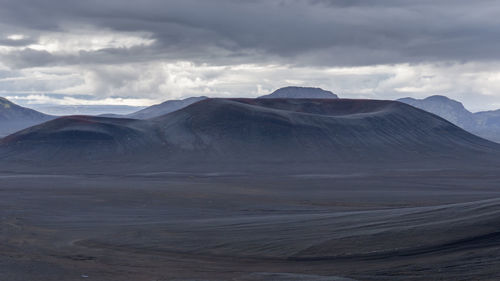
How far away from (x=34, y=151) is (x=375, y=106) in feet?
319

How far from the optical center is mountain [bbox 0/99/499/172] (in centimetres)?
11050

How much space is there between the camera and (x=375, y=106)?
548 feet

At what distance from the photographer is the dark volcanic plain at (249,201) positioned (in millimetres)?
23547

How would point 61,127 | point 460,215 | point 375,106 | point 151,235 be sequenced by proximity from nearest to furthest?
point 460,215 → point 151,235 → point 61,127 → point 375,106

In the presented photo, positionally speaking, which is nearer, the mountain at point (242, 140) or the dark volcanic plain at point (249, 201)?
the dark volcanic plain at point (249, 201)

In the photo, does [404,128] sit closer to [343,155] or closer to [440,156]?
[440,156]

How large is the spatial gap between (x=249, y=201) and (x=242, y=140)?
240 ft

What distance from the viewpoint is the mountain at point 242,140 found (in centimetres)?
11050

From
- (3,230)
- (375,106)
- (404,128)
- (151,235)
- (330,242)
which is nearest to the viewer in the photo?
(330,242)

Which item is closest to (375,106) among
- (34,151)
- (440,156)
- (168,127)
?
(440,156)

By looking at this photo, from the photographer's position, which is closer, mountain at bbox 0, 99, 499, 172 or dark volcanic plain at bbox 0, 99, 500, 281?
dark volcanic plain at bbox 0, 99, 500, 281

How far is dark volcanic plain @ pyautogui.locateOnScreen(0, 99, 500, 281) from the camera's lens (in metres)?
23.5

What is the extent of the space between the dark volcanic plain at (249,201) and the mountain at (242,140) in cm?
48

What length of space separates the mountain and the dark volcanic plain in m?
0.48
